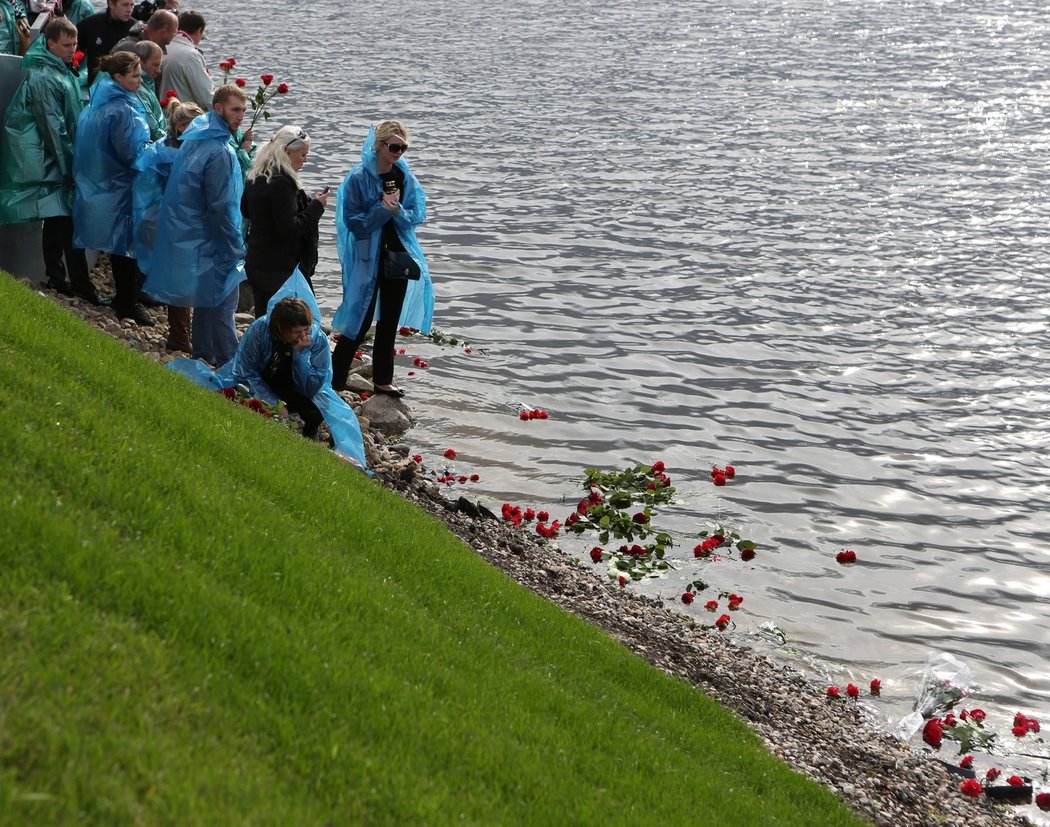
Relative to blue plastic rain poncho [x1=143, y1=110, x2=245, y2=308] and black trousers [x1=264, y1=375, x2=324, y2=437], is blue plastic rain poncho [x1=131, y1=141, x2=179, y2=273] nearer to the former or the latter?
blue plastic rain poncho [x1=143, y1=110, x2=245, y2=308]

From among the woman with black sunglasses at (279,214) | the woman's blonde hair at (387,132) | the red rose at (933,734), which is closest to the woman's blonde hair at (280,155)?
the woman with black sunglasses at (279,214)

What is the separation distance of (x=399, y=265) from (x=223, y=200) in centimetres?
197

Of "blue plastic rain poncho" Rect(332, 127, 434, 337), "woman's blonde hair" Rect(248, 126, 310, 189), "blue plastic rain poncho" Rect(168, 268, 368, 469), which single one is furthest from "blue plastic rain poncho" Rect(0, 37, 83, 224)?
"blue plastic rain poncho" Rect(332, 127, 434, 337)

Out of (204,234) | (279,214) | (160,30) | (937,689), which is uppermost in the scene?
(160,30)

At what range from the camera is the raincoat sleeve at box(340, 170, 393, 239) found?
12320 mm

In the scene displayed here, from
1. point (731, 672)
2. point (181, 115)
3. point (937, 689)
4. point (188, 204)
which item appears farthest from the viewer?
point (181, 115)

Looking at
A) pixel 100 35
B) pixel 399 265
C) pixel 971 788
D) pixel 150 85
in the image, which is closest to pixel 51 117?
pixel 150 85

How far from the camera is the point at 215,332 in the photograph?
39.4ft

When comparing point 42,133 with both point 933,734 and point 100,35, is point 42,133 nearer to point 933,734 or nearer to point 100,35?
point 100,35

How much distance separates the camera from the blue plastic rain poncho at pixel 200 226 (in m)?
11.2

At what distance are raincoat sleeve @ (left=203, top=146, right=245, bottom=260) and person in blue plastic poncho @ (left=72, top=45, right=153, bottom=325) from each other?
1.17 m

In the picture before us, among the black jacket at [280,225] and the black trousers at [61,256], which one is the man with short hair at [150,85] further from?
the black jacket at [280,225]

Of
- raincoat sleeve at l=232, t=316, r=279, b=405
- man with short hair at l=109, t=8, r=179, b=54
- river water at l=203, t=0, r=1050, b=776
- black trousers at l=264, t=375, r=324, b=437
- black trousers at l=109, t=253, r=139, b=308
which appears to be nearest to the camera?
raincoat sleeve at l=232, t=316, r=279, b=405

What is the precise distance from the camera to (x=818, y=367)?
1680cm
